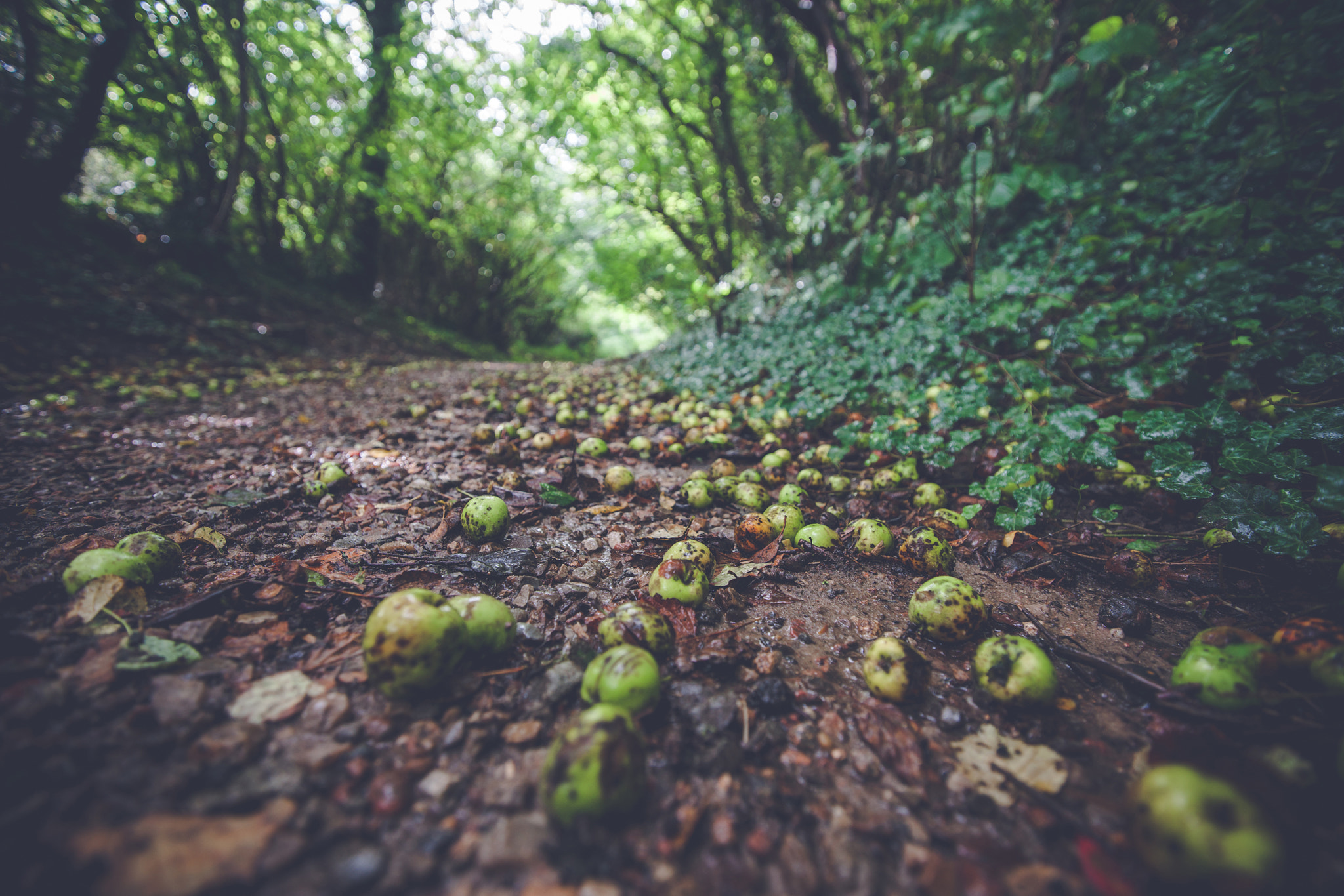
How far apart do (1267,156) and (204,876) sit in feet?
20.2

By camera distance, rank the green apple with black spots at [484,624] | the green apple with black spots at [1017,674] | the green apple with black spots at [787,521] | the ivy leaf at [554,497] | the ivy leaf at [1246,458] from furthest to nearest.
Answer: the ivy leaf at [554,497] → the green apple with black spots at [787,521] → the ivy leaf at [1246,458] → the green apple with black spots at [484,624] → the green apple with black spots at [1017,674]

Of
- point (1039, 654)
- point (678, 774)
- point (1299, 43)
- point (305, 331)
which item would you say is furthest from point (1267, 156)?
point (305, 331)

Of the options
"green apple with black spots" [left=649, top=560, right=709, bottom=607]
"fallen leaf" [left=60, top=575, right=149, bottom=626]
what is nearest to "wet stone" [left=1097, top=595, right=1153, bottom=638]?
"green apple with black spots" [left=649, top=560, right=709, bottom=607]

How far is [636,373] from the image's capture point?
26.9 feet

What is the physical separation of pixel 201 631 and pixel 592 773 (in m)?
1.78

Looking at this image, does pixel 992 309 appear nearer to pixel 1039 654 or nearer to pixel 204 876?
pixel 1039 654

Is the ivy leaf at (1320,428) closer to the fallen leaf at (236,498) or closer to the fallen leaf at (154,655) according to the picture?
the fallen leaf at (154,655)

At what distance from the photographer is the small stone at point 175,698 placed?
1464 millimetres

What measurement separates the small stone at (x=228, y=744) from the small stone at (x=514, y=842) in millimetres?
822

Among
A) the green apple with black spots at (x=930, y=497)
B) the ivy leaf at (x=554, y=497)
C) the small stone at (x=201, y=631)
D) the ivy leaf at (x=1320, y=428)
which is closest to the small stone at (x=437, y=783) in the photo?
the small stone at (x=201, y=631)

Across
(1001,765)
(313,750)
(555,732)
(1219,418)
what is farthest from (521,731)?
(1219,418)

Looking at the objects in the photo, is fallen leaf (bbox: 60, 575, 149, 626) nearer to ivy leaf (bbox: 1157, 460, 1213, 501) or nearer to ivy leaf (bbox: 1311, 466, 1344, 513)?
ivy leaf (bbox: 1157, 460, 1213, 501)

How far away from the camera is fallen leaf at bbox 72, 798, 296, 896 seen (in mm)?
1027

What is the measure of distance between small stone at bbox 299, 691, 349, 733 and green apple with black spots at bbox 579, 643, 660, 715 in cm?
85
